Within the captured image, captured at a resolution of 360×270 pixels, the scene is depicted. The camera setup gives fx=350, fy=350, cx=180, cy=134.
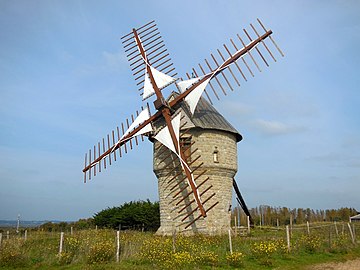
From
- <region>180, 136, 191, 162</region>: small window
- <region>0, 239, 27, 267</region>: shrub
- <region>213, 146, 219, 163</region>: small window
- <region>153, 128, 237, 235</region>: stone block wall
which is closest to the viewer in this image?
<region>0, 239, 27, 267</region>: shrub

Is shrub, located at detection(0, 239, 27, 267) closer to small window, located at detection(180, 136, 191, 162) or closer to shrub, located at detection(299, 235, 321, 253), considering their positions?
small window, located at detection(180, 136, 191, 162)

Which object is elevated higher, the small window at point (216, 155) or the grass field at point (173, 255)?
the small window at point (216, 155)

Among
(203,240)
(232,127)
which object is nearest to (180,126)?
(232,127)

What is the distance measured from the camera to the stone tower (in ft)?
53.6

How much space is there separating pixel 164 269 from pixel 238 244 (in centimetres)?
515

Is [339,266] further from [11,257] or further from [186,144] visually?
[11,257]

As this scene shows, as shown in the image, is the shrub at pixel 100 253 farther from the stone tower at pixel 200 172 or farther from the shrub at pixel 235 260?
the stone tower at pixel 200 172

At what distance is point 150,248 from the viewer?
11680mm

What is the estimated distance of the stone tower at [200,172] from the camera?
1634cm

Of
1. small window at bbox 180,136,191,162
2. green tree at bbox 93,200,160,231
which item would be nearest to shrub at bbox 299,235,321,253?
small window at bbox 180,136,191,162

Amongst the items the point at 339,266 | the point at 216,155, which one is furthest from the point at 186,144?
the point at 339,266

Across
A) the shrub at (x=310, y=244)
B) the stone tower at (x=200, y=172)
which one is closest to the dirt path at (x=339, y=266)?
the shrub at (x=310, y=244)

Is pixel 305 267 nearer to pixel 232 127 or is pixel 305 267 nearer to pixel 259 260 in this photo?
pixel 259 260

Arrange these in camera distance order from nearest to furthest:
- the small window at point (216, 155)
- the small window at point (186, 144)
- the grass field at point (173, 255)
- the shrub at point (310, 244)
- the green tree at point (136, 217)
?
the grass field at point (173, 255) < the shrub at point (310, 244) < the small window at point (186, 144) < the small window at point (216, 155) < the green tree at point (136, 217)
